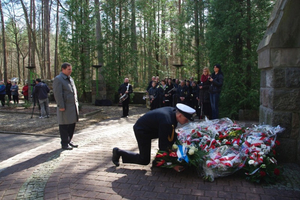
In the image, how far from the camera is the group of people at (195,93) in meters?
8.00

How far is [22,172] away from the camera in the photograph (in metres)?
4.43

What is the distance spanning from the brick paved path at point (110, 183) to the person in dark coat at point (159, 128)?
278 mm

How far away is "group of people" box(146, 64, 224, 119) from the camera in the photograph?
26.2 feet

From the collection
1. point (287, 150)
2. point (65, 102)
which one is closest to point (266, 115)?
point (287, 150)

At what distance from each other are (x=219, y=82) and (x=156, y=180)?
4672mm

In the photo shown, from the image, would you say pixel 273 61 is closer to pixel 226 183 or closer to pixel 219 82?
pixel 226 183

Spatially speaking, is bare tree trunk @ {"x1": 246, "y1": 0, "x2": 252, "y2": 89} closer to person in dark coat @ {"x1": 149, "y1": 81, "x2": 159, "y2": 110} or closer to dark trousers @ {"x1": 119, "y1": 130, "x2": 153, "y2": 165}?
person in dark coat @ {"x1": 149, "y1": 81, "x2": 159, "y2": 110}

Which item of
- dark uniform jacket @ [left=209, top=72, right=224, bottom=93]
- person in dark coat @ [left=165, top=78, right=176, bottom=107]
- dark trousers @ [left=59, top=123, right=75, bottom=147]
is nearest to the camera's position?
dark trousers @ [left=59, top=123, right=75, bottom=147]

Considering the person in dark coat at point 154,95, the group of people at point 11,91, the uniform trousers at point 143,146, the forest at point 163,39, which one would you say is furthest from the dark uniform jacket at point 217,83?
the group of people at point 11,91

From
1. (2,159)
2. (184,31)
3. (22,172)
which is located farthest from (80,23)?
(22,172)

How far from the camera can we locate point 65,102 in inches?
227

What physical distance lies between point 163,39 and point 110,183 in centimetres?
1942

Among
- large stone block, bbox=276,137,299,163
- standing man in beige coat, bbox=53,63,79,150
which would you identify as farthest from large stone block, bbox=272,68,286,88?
standing man in beige coat, bbox=53,63,79,150

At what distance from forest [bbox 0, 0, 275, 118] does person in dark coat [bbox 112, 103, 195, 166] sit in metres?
6.70
